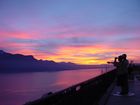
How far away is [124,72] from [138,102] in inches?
73.3

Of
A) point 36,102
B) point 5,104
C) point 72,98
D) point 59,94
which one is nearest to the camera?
point 36,102

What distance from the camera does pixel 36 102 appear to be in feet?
24.7

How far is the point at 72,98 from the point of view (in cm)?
991

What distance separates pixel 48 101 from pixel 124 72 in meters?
6.93

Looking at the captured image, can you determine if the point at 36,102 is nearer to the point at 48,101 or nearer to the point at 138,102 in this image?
the point at 48,101

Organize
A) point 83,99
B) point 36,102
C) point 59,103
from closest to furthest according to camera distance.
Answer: point 36,102 → point 59,103 → point 83,99

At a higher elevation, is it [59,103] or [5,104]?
[59,103]

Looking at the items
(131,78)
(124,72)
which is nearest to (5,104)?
(131,78)

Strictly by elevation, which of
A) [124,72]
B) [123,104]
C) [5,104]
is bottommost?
[5,104]

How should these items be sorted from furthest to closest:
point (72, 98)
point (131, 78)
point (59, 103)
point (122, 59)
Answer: point (131, 78)
point (122, 59)
point (72, 98)
point (59, 103)

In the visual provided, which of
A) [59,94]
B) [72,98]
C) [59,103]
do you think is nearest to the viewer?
[59,103]

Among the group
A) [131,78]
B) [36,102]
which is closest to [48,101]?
[36,102]

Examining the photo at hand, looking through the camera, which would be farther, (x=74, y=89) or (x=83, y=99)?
(x=83, y=99)

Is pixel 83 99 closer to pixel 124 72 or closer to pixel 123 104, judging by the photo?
pixel 123 104
